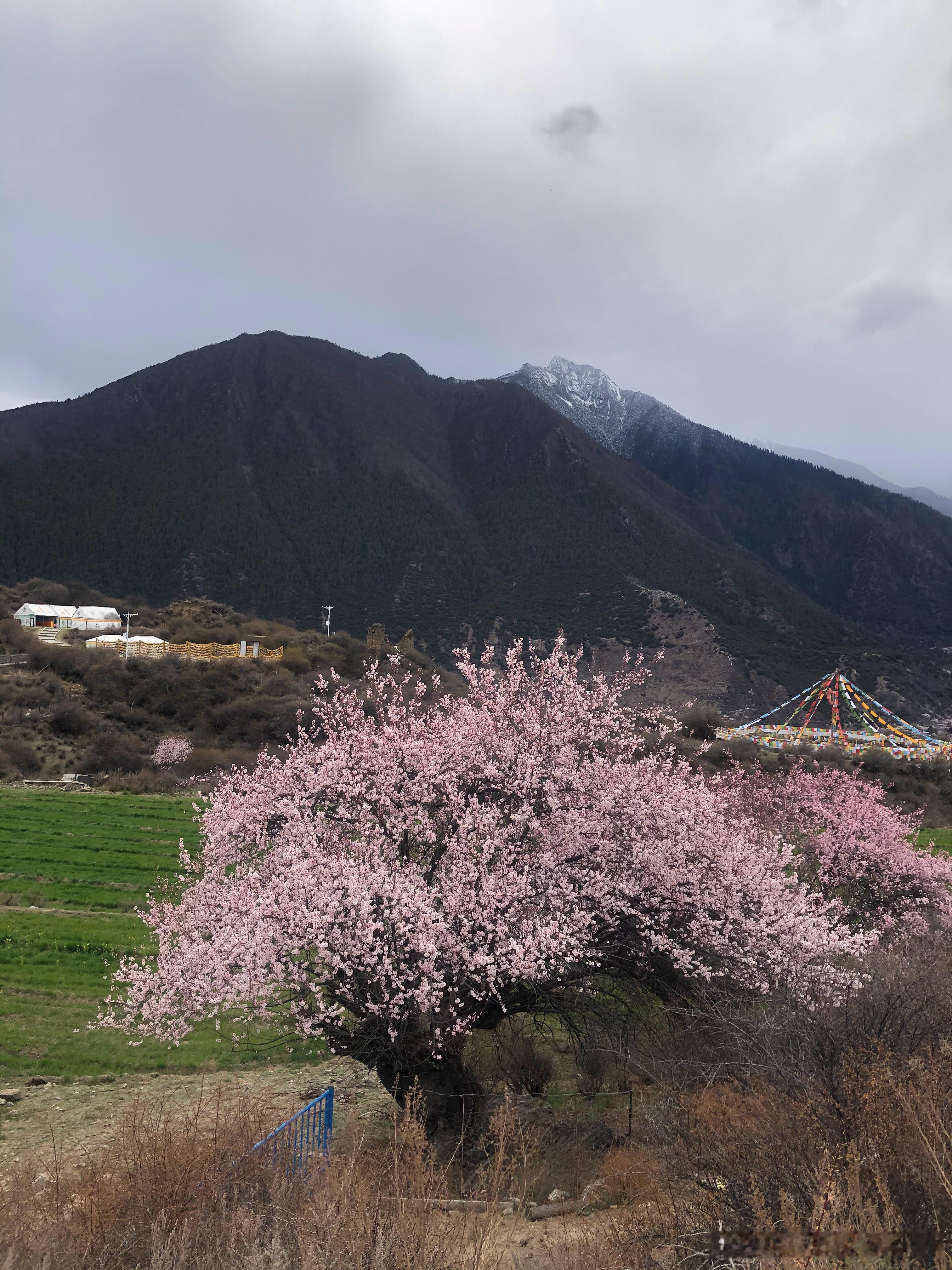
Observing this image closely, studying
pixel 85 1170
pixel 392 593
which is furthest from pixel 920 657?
pixel 85 1170

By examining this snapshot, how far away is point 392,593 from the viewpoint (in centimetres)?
9800

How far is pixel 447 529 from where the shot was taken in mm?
112125

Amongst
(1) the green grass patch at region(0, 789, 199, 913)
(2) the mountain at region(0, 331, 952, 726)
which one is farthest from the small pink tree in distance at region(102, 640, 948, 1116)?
(2) the mountain at region(0, 331, 952, 726)

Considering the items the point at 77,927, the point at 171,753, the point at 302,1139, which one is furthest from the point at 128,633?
the point at 302,1139

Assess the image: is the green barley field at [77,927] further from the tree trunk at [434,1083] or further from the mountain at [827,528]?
the mountain at [827,528]

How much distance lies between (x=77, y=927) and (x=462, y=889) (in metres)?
13.9

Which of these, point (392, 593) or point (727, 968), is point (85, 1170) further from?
point (392, 593)

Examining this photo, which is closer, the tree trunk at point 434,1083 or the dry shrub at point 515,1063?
the tree trunk at point 434,1083

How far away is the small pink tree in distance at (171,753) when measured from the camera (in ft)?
157

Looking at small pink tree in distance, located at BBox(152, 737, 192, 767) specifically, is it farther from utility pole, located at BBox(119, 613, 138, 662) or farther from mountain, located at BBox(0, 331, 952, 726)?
mountain, located at BBox(0, 331, 952, 726)

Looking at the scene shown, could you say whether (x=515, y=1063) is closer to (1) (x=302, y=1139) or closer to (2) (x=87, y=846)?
(1) (x=302, y=1139)

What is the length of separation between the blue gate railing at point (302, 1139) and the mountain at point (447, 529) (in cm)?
7235

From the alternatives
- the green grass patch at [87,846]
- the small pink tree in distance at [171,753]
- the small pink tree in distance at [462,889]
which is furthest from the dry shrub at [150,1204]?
the small pink tree in distance at [171,753]

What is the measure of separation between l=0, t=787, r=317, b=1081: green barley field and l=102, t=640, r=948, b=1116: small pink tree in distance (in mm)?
2063
